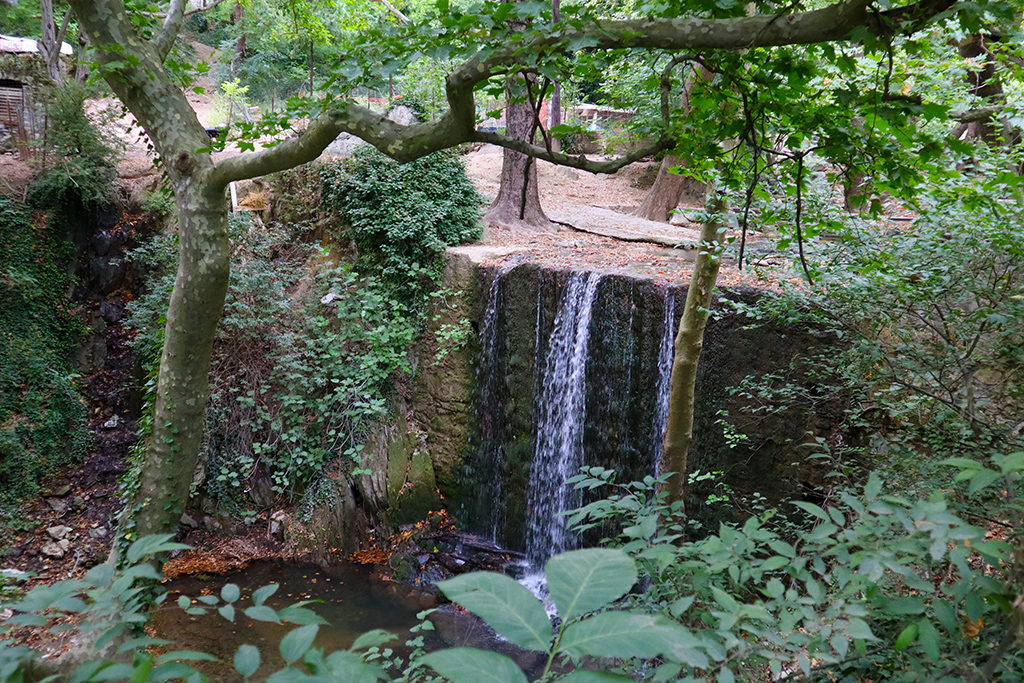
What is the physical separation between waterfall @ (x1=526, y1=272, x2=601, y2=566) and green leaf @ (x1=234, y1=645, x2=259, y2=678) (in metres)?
5.88

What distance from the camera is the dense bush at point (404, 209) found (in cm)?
815

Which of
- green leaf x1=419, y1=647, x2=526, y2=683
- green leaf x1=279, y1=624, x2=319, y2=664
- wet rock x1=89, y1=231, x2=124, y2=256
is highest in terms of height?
wet rock x1=89, y1=231, x2=124, y2=256

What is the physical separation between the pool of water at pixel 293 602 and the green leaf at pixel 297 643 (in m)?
4.85

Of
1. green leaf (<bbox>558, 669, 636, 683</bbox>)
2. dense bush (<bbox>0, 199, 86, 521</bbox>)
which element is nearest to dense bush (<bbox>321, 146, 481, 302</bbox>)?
dense bush (<bbox>0, 199, 86, 521</bbox>)

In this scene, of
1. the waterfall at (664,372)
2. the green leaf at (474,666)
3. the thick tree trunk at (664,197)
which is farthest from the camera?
the thick tree trunk at (664,197)

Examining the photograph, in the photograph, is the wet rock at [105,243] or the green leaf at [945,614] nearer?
the green leaf at [945,614]

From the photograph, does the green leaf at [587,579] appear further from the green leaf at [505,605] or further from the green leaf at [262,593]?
the green leaf at [262,593]

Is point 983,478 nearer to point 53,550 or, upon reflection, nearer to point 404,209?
point 404,209

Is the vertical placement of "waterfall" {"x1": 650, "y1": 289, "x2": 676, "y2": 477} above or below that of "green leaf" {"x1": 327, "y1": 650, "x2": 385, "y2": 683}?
below

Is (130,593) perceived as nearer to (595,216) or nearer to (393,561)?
(393,561)

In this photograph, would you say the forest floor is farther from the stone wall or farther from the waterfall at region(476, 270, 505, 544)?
the waterfall at region(476, 270, 505, 544)

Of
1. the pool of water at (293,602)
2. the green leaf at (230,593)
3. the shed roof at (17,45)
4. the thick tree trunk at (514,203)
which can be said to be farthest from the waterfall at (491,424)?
the shed roof at (17,45)

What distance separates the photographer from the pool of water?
18.2 feet

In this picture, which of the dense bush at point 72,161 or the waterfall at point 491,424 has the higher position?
the dense bush at point 72,161
